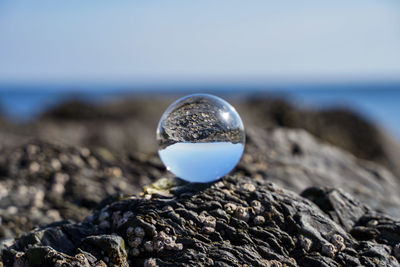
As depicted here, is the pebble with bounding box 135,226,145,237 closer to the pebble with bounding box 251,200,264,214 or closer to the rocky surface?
the rocky surface

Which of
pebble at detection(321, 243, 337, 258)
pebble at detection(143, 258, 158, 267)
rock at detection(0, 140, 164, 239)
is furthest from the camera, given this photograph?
rock at detection(0, 140, 164, 239)

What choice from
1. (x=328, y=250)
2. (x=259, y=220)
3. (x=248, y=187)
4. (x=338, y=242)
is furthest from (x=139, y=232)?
(x=338, y=242)

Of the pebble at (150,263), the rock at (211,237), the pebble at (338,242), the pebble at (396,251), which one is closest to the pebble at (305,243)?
the rock at (211,237)

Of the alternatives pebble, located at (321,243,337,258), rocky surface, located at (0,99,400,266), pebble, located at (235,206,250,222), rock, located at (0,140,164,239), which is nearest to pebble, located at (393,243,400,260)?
rocky surface, located at (0,99,400,266)

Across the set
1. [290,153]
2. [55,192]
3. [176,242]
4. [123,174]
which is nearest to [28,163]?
[55,192]

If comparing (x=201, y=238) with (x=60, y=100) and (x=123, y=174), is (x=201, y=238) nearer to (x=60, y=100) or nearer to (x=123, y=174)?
(x=123, y=174)

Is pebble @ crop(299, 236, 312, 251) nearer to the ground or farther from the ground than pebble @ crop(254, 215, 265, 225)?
nearer to the ground

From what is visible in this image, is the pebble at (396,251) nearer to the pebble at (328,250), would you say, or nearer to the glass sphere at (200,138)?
the pebble at (328,250)

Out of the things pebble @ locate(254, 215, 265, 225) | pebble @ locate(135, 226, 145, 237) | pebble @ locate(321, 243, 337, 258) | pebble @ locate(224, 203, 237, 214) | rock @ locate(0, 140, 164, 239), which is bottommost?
rock @ locate(0, 140, 164, 239)

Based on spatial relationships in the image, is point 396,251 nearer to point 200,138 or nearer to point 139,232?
point 200,138
